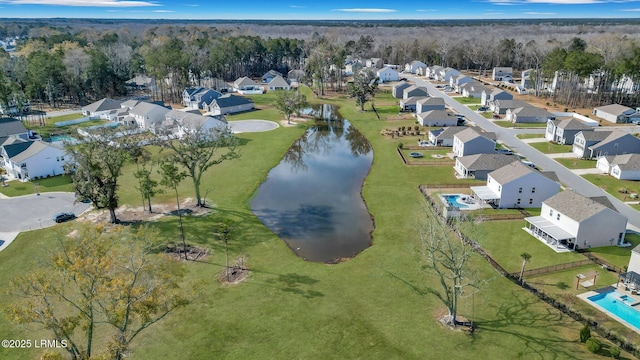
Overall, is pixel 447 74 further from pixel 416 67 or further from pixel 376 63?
pixel 376 63

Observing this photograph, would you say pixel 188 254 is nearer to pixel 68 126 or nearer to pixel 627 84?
pixel 68 126

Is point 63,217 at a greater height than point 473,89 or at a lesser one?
lesser

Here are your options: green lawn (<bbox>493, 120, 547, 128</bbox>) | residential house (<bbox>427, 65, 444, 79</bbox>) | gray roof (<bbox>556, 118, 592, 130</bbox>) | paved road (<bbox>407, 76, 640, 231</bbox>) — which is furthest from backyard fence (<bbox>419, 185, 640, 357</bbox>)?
residential house (<bbox>427, 65, 444, 79</bbox>)

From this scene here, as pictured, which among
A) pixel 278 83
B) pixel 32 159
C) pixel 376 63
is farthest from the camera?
pixel 376 63

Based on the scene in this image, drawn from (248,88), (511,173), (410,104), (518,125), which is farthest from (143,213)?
(248,88)

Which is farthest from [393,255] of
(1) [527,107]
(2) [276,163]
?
(1) [527,107]

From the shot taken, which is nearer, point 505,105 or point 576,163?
point 576,163
